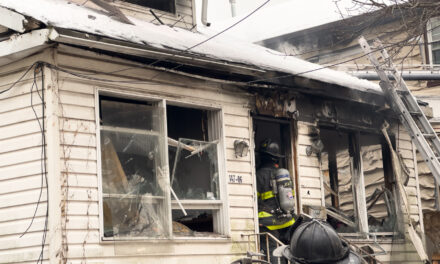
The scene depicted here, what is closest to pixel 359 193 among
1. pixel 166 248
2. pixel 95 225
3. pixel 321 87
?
pixel 321 87

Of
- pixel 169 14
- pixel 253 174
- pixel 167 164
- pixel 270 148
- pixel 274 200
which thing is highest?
pixel 169 14

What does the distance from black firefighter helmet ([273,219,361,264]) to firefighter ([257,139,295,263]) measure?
3838mm

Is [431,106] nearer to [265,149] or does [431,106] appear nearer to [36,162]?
[265,149]

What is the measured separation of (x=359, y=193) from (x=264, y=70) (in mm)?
4170

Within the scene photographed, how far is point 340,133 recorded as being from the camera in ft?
48.0

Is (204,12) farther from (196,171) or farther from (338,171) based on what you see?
(338,171)

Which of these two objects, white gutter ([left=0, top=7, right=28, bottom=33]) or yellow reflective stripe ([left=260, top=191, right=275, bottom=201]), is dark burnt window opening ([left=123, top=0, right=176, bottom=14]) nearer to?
white gutter ([left=0, top=7, right=28, bottom=33])

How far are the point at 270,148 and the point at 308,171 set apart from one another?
1.03m

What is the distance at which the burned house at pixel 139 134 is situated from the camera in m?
9.29

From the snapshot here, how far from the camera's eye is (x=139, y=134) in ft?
34.3

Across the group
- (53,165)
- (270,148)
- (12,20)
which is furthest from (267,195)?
(12,20)

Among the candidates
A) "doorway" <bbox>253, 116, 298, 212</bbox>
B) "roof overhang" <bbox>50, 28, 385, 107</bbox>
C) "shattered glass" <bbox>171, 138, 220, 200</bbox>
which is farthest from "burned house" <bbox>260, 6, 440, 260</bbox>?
"shattered glass" <bbox>171, 138, 220, 200</bbox>

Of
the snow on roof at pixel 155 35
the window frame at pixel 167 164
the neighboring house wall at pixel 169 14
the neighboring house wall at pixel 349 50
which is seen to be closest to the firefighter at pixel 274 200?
the window frame at pixel 167 164

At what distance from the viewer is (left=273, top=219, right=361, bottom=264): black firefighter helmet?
26.3 ft
